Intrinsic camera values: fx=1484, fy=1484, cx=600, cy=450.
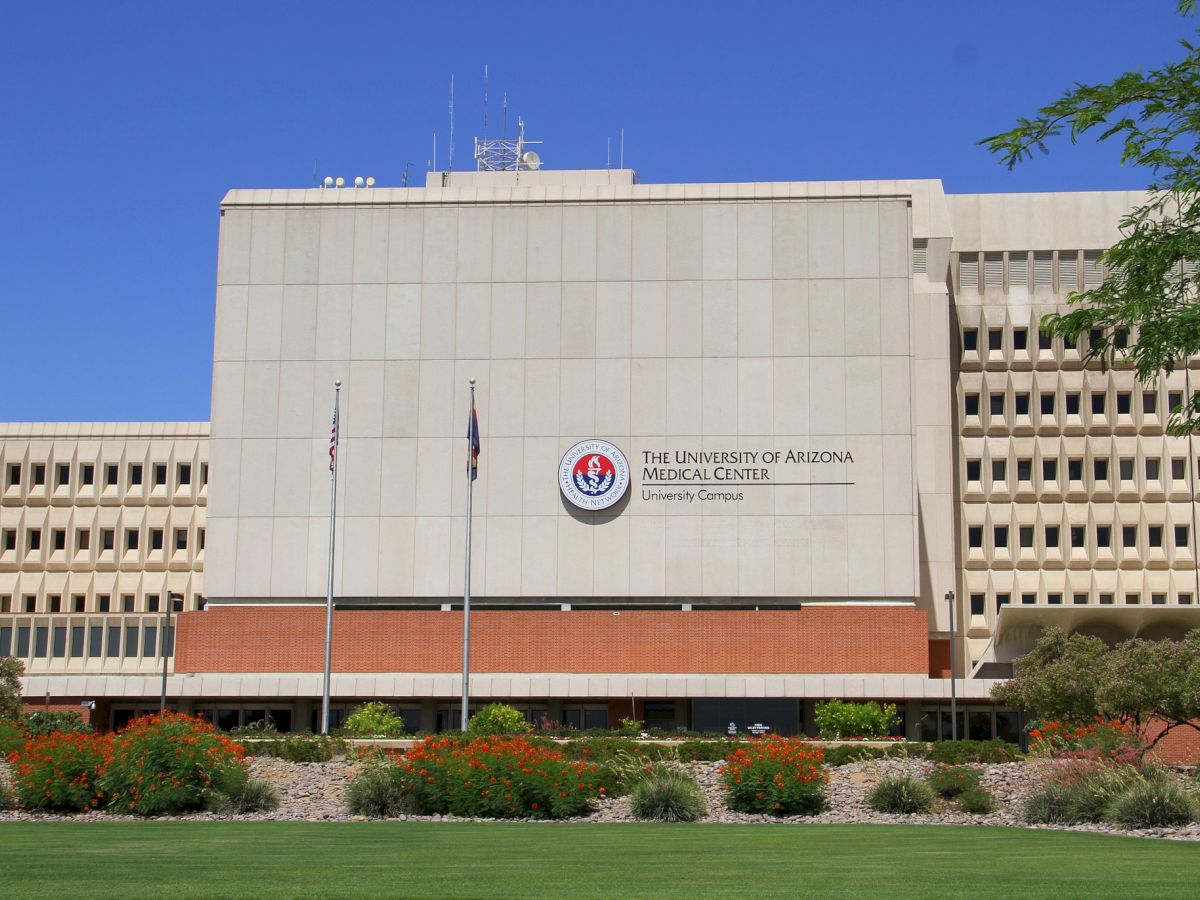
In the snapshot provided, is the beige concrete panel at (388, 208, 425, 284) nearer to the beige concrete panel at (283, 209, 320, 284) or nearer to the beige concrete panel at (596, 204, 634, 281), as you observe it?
the beige concrete panel at (283, 209, 320, 284)

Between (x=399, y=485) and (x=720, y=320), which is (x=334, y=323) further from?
(x=720, y=320)

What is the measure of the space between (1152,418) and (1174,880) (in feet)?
210

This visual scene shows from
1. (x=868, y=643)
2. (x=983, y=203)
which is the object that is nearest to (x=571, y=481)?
(x=868, y=643)

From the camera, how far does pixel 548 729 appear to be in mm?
53719

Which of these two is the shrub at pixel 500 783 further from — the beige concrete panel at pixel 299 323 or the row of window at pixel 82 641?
the row of window at pixel 82 641

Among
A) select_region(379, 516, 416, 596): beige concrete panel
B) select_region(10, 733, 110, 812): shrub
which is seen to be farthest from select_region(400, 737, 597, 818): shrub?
select_region(379, 516, 416, 596): beige concrete panel

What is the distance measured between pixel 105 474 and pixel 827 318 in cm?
4025

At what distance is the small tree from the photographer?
53.1 meters

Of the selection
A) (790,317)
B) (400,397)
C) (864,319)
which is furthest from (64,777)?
(864,319)

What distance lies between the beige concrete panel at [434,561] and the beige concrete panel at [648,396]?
9.99 meters

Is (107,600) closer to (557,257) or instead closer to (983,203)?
(557,257)

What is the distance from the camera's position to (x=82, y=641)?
7531cm

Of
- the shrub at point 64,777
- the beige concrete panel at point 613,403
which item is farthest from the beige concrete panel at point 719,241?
the shrub at point 64,777

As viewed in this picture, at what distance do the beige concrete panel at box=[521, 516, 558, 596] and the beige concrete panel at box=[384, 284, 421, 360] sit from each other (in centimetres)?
980
